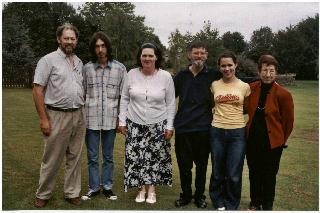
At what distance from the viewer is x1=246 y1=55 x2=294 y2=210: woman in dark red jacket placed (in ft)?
14.0

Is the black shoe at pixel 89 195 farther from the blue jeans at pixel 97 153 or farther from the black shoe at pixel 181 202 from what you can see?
the black shoe at pixel 181 202

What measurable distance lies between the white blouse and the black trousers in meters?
0.24

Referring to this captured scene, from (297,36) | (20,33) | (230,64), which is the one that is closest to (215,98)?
(230,64)

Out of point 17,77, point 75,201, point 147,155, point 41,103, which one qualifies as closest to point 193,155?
point 147,155

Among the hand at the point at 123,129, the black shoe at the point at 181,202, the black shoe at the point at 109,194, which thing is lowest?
the black shoe at the point at 181,202

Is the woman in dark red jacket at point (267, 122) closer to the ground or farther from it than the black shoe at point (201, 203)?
farther from it

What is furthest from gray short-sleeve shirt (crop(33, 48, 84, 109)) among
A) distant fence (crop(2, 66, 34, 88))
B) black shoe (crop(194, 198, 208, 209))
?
distant fence (crop(2, 66, 34, 88))

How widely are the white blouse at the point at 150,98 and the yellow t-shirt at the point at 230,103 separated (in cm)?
54

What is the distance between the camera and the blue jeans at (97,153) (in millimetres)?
4836

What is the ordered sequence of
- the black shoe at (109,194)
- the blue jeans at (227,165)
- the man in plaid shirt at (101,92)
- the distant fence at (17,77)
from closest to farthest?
1. the blue jeans at (227,165)
2. the man in plaid shirt at (101,92)
3. the black shoe at (109,194)
4. the distant fence at (17,77)

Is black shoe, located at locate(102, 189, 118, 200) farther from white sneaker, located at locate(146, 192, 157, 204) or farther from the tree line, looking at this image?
the tree line

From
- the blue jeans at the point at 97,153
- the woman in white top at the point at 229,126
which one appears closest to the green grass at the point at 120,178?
the blue jeans at the point at 97,153

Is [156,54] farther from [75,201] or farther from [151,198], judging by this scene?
[75,201]

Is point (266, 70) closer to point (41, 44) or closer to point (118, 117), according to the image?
point (118, 117)
